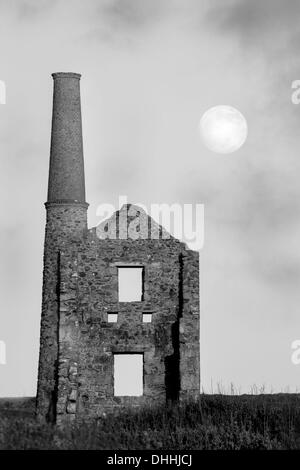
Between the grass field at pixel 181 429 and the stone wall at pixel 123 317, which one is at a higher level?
the stone wall at pixel 123 317

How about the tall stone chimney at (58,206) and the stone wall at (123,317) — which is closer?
the stone wall at (123,317)

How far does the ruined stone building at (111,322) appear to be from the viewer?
3494 cm

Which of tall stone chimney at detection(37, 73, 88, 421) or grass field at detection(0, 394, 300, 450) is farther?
tall stone chimney at detection(37, 73, 88, 421)

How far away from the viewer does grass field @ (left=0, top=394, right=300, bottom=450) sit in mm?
23891

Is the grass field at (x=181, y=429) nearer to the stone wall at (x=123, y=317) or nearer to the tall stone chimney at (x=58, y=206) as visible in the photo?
the stone wall at (x=123, y=317)

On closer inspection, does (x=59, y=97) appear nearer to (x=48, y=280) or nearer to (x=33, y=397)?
(x=48, y=280)

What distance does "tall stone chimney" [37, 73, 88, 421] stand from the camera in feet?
118

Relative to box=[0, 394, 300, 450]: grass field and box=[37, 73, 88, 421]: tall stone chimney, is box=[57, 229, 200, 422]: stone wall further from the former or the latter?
box=[0, 394, 300, 450]: grass field

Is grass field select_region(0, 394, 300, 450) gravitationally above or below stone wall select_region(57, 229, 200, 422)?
below

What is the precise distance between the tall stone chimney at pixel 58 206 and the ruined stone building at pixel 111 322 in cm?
4

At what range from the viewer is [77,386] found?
3475cm

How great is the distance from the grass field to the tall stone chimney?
6.28ft
